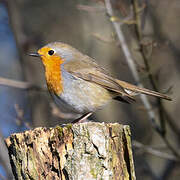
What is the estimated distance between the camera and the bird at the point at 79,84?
411cm

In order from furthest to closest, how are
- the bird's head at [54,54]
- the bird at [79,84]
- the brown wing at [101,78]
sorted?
the bird's head at [54,54]
the brown wing at [101,78]
the bird at [79,84]

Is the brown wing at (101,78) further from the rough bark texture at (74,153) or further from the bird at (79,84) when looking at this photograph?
the rough bark texture at (74,153)

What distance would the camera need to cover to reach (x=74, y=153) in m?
2.78

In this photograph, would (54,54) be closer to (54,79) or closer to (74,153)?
(54,79)

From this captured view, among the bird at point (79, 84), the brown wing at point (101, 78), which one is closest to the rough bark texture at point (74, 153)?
the bird at point (79, 84)

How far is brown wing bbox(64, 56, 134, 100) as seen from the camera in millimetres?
4262

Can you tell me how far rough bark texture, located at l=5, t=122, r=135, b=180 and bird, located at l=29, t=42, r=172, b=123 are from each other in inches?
47.0

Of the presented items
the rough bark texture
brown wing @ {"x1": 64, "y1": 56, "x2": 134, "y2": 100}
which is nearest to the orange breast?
brown wing @ {"x1": 64, "y1": 56, "x2": 134, "y2": 100}

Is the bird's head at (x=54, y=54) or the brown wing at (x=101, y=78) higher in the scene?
the bird's head at (x=54, y=54)

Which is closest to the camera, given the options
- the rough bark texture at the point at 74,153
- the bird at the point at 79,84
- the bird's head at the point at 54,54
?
the rough bark texture at the point at 74,153

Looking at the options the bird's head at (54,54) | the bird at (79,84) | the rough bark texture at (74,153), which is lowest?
the rough bark texture at (74,153)

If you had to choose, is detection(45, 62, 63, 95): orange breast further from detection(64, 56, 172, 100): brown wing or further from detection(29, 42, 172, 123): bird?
detection(64, 56, 172, 100): brown wing

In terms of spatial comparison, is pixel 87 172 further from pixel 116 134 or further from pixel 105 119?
pixel 105 119

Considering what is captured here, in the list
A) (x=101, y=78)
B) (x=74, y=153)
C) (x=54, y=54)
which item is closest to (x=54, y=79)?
(x=54, y=54)
